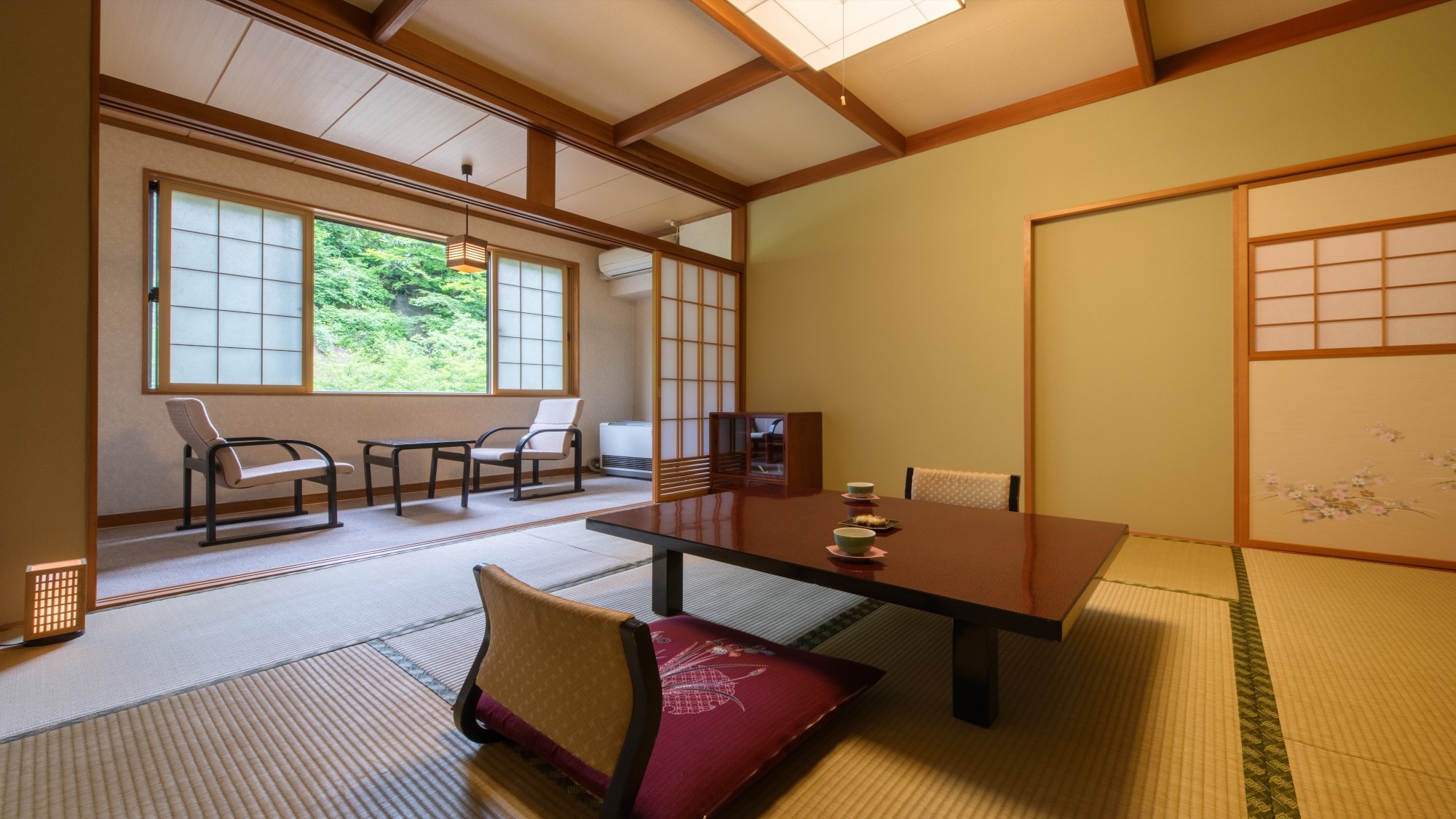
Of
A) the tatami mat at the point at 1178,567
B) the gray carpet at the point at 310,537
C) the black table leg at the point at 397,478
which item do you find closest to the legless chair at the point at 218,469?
the gray carpet at the point at 310,537

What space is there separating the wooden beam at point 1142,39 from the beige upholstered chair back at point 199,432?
5.21 m

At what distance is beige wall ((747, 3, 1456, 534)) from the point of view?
275cm

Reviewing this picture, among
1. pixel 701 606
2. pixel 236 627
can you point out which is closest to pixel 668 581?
pixel 701 606

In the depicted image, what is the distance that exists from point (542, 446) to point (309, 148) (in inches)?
116

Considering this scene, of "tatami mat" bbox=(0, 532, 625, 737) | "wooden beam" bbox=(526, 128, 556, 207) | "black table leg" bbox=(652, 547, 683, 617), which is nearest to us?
"tatami mat" bbox=(0, 532, 625, 737)

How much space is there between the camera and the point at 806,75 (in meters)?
3.10

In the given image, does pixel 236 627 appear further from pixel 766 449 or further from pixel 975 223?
pixel 975 223

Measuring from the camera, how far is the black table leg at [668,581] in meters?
2.09

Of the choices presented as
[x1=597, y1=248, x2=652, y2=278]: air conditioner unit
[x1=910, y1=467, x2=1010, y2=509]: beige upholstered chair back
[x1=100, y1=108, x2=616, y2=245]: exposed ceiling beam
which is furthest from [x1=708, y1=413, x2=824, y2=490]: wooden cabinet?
[x1=597, y1=248, x2=652, y2=278]: air conditioner unit

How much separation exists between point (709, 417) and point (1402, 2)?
14.3ft

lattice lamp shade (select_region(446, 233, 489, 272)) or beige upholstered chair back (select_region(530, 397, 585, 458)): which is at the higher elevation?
lattice lamp shade (select_region(446, 233, 489, 272))

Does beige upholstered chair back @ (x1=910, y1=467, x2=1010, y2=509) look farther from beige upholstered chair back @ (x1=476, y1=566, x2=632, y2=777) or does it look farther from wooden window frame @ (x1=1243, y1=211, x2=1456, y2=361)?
wooden window frame @ (x1=1243, y1=211, x2=1456, y2=361)

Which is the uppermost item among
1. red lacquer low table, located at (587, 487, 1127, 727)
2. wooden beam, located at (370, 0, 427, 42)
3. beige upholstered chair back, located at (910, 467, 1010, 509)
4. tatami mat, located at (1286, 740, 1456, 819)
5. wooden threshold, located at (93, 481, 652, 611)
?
wooden beam, located at (370, 0, 427, 42)

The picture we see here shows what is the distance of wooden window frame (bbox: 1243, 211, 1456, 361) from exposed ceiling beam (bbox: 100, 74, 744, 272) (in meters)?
3.77
